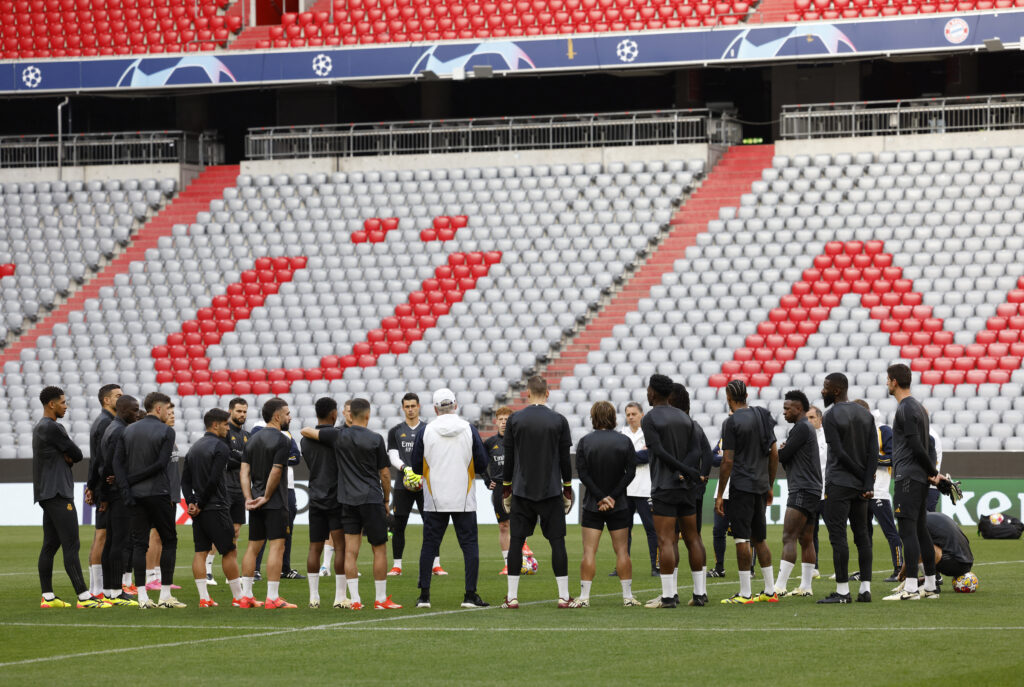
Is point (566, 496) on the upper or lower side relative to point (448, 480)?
lower

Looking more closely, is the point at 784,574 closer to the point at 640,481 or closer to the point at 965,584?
the point at 965,584

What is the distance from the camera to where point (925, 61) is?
3850 centimetres

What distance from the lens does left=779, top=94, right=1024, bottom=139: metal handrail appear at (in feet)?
115

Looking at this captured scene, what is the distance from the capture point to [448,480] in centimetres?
1490

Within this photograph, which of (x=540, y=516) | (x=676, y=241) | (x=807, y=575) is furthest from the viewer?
(x=676, y=241)

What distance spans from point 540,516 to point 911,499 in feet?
11.0

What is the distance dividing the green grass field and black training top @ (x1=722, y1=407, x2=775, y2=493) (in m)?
1.13

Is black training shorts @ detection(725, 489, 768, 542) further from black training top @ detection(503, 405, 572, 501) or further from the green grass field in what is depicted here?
black training top @ detection(503, 405, 572, 501)

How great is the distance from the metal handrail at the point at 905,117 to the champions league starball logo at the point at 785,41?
4.03ft

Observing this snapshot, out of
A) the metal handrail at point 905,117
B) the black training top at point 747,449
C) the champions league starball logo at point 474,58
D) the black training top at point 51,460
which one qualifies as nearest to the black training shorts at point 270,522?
the black training top at point 51,460

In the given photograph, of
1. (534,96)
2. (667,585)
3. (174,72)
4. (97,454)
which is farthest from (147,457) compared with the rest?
(534,96)

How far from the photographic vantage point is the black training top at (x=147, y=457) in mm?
14820

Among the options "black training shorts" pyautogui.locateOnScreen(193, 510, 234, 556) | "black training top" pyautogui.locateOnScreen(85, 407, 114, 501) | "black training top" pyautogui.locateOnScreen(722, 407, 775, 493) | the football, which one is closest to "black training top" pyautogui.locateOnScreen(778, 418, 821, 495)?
"black training top" pyautogui.locateOnScreen(722, 407, 775, 493)

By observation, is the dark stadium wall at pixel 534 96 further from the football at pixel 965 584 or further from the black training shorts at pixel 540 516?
the black training shorts at pixel 540 516
